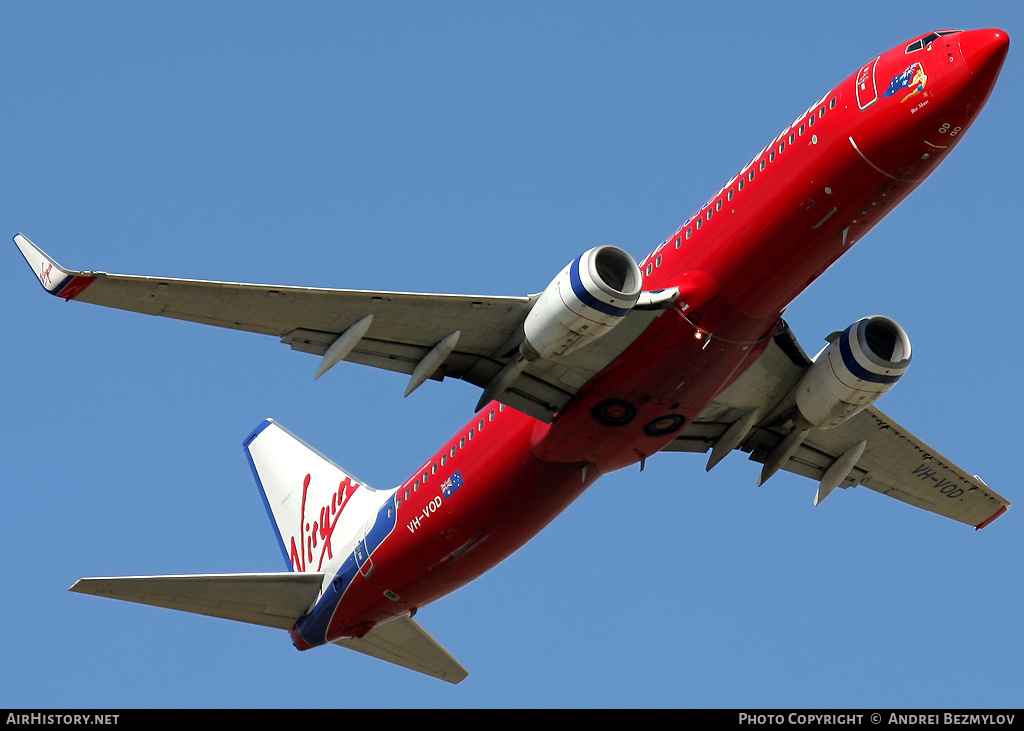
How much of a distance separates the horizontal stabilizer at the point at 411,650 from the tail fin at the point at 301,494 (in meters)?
2.83

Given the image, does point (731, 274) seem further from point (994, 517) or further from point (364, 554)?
point (994, 517)

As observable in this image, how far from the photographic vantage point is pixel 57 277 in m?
29.4

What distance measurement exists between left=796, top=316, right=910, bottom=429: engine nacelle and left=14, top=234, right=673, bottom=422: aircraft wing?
678cm

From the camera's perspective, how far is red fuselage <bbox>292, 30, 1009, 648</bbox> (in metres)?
31.1

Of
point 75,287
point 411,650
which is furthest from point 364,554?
point 75,287

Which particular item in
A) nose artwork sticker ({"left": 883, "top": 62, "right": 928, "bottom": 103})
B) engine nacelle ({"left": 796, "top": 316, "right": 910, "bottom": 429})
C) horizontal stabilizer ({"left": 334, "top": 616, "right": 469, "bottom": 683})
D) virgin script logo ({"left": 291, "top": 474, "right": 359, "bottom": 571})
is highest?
nose artwork sticker ({"left": 883, "top": 62, "right": 928, "bottom": 103})

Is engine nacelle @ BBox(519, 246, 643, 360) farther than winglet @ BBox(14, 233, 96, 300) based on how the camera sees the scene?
Yes

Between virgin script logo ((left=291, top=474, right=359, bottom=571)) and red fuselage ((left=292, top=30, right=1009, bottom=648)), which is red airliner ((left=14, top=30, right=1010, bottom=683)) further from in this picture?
virgin script logo ((left=291, top=474, right=359, bottom=571))

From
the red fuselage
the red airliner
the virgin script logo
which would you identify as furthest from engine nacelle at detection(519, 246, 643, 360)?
the virgin script logo

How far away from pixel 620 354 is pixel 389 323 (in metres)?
5.59

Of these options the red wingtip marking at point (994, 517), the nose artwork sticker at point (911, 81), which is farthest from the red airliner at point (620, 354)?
the red wingtip marking at point (994, 517)

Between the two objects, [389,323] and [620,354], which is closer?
[389,323]

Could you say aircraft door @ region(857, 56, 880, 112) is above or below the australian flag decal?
above
